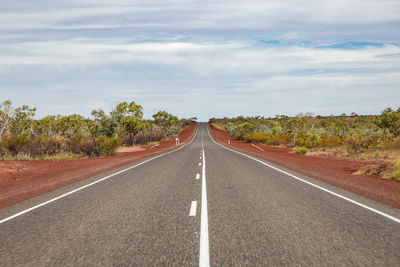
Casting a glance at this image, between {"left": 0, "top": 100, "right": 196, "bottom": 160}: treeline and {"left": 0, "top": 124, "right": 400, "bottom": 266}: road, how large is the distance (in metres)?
16.1

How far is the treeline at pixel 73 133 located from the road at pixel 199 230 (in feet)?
52.7

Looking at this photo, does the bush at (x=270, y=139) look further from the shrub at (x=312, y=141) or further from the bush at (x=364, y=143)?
the bush at (x=364, y=143)

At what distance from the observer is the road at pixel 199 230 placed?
158 inches

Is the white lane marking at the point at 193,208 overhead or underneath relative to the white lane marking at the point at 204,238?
underneath

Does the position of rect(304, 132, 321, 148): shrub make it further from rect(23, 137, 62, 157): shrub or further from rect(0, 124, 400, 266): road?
rect(0, 124, 400, 266): road

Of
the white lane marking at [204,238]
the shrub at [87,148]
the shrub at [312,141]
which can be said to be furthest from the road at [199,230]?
the shrub at [312,141]

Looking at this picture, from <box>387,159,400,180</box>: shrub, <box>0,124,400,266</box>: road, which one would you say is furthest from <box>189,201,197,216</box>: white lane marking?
<box>387,159,400,180</box>: shrub

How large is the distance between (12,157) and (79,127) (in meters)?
35.1

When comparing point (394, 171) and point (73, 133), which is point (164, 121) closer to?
point (73, 133)

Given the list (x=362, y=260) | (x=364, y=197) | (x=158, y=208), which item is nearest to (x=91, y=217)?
(x=158, y=208)

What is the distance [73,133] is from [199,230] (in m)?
48.9

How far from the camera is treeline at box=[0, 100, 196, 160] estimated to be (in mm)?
22294

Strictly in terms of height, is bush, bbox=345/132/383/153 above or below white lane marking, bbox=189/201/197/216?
above

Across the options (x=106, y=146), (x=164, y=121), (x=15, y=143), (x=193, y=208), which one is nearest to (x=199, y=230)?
(x=193, y=208)
